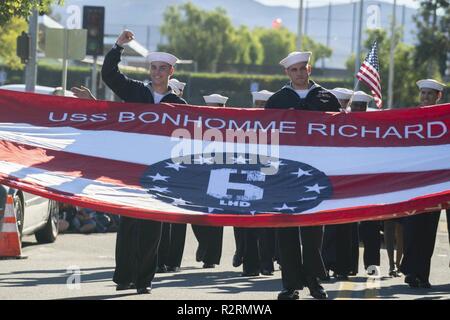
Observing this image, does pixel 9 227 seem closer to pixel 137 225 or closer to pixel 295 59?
pixel 137 225

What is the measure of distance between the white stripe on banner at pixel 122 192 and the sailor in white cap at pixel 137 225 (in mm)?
389

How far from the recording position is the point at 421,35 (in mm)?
50531

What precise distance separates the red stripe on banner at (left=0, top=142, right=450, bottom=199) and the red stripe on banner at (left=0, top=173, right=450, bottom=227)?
47cm

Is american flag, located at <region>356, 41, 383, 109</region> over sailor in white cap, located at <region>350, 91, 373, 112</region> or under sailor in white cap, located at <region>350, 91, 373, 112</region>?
over

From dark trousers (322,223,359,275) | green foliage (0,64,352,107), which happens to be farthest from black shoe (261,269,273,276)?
green foliage (0,64,352,107)

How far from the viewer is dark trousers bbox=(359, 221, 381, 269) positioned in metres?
14.5

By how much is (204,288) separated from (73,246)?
5.38 metres

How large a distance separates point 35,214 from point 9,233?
5.33 feet

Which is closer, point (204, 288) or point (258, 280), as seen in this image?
point (204, 288)

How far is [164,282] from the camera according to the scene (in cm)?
1299

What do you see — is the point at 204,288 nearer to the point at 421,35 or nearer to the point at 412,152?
the point at 412,152

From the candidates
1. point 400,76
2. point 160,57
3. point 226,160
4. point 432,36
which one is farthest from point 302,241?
point 400,76

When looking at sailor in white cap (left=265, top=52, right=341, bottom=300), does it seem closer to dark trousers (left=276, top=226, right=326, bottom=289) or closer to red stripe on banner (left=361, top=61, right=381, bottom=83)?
dark trousers (left=276, top=226, right=326, bottom=289)
